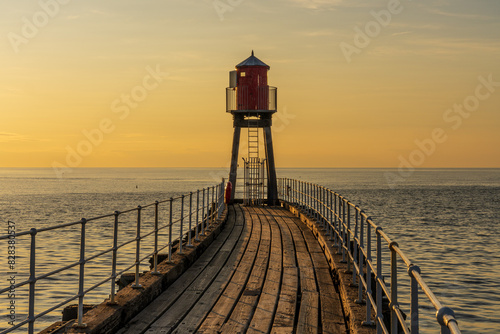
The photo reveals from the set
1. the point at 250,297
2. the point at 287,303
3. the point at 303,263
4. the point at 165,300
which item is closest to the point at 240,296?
the point at 250,297

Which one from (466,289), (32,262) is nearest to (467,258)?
(466,289)

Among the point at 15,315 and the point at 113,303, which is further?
the point at 15,315

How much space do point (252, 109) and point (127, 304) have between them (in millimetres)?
18621

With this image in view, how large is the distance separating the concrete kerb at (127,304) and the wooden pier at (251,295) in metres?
0.11

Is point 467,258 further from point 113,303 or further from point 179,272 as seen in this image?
point 113,303

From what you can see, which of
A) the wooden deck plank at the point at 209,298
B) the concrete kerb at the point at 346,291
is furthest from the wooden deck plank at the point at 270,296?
the concrete kerb at the point at 346,291

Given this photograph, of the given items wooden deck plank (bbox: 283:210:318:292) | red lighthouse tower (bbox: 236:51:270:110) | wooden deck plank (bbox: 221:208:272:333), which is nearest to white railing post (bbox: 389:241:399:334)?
wooden deck plank (bbox: 221:208:272:333)

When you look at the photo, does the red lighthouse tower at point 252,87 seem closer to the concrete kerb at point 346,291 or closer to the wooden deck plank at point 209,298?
the concrete kerb at point 346,291

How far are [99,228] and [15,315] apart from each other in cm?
1895

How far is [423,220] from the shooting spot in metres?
39.5

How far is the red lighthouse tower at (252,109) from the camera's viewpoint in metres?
25.2

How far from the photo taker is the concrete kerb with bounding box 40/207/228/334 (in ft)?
20.9

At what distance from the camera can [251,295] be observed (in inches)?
336

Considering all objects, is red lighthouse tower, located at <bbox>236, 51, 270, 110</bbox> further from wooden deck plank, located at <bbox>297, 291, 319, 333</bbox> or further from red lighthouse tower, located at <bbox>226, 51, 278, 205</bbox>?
wooden deck plank, located at <bbox>297, 291, 319, 333</bbox>
